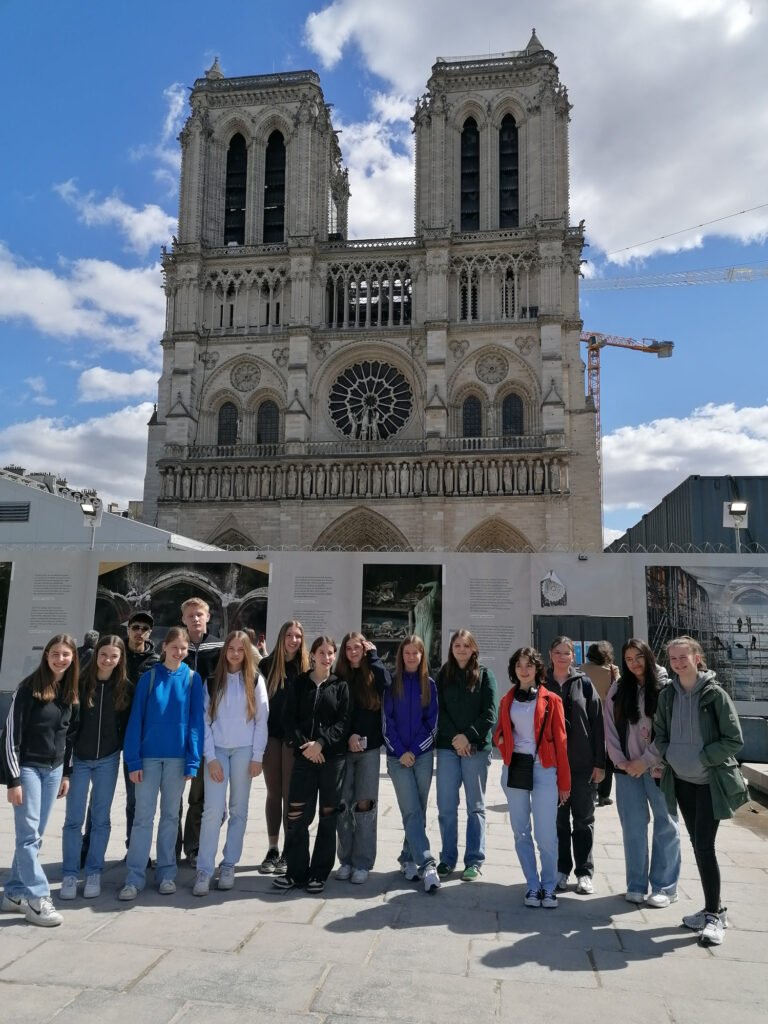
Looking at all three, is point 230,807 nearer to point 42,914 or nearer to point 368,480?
point 42,914

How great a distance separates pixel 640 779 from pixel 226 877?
2879 mm

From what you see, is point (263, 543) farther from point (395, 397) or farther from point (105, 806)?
point (105, 806)

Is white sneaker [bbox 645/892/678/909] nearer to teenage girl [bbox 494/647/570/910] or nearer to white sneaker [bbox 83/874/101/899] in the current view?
teenage girl [bbox 494/647/570/910]

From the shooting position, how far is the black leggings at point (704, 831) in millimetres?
4430

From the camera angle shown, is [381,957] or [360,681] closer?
[381,957]

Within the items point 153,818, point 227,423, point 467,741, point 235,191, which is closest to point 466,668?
point 467,741

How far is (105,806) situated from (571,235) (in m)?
30.0

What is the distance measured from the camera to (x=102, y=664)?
5.17 m

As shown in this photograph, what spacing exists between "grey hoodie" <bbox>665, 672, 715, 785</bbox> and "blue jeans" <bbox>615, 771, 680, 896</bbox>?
494mm

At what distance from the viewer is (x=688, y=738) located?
4637mm

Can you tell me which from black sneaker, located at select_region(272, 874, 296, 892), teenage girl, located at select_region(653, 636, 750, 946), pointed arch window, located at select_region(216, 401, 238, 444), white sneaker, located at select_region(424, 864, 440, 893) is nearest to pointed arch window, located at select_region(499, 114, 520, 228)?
pointed arch window, located at select_region(216, 401, 238, 444)

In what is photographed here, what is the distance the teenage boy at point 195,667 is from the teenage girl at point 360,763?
1.10m

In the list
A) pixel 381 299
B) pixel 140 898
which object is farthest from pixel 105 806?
pixel 381 299

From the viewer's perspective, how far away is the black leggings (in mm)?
4430
